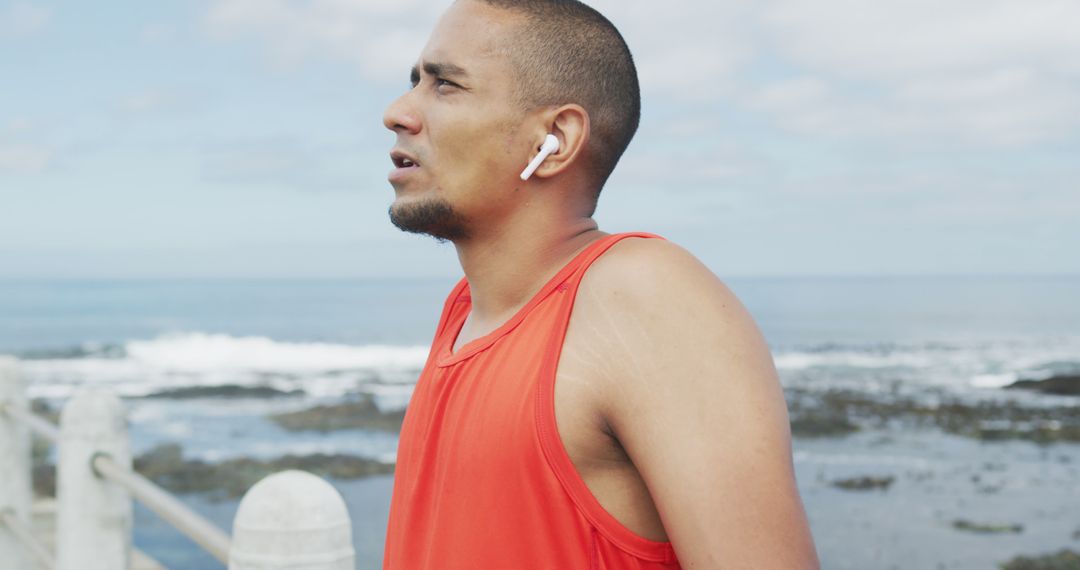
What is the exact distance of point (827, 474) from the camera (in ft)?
59.3

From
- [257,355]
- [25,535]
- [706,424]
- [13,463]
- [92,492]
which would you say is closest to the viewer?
[706,424]

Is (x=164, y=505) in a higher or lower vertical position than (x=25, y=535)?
higher

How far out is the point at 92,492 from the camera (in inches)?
128

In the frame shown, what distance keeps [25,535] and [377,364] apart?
34421 millimetres

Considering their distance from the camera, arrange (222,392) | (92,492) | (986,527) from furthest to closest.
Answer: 1. (222,392)
2. (986,527)
3. (92,492)

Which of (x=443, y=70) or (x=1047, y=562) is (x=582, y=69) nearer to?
(x=443, y=70)

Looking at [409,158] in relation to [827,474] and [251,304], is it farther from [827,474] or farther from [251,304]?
[251,304]

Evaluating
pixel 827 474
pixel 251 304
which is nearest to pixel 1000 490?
pixel 827 474

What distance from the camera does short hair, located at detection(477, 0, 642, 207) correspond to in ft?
4.96

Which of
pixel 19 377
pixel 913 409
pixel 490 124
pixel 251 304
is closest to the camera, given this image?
pixel 490 124

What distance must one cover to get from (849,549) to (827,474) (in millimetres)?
4301

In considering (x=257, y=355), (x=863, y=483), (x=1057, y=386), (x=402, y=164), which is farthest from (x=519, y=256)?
(x=257, y=355)

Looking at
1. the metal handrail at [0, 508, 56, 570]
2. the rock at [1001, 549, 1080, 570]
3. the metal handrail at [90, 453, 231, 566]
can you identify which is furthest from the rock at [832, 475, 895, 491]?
the metal handrail at [90, 453, 231, 566]

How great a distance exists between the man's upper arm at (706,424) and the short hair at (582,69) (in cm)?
37
